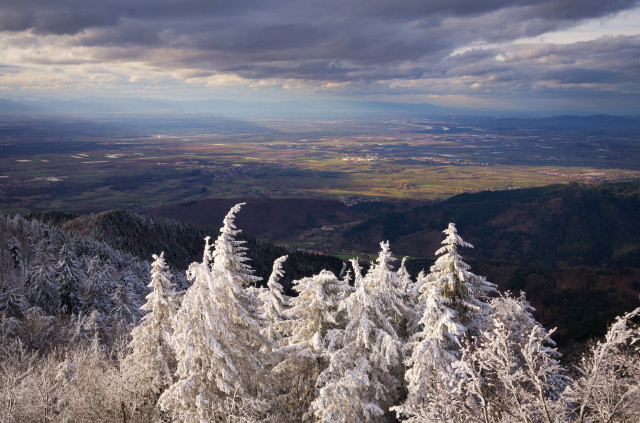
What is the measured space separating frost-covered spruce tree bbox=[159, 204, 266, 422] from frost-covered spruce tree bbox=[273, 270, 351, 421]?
6.91 ft

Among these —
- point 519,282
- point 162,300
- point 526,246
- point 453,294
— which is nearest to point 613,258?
point 526,246

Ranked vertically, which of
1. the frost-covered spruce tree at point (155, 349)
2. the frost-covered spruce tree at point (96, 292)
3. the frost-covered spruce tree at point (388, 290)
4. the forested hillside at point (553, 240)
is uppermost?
the frost-covered spruce tree at point (388, 290)

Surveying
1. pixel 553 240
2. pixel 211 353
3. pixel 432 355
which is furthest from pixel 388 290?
pixel 553 240

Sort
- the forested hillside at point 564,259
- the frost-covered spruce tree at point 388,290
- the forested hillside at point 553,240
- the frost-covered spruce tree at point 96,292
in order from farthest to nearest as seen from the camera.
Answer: the forested hillside at point 553,240, the forested hillside at point 564,259, the frost-covered spruce tree at point 96,292, the frost-covered spruce tree at point 388,290

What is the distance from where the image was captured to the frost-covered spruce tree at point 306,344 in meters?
19.4

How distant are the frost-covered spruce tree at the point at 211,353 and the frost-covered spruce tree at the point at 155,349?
389 cm

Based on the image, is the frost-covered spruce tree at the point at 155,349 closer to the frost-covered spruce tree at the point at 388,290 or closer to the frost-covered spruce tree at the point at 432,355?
the frost-covered spruce tree at the point at 388,290

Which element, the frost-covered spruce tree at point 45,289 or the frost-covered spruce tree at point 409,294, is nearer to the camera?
the frost-covered spruce tree at point 409,294

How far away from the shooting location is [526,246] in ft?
604

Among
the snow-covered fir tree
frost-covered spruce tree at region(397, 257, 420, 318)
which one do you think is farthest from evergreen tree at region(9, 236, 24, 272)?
the snow-covered fir tree

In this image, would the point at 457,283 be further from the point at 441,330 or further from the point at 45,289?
the point at 45,289

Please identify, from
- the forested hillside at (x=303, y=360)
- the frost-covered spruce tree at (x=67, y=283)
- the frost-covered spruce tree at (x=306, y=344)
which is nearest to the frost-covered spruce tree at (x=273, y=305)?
the forested hillside at (x=303, y=360)

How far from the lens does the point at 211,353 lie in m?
16.3

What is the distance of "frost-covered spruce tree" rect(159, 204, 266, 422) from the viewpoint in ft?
51.9
